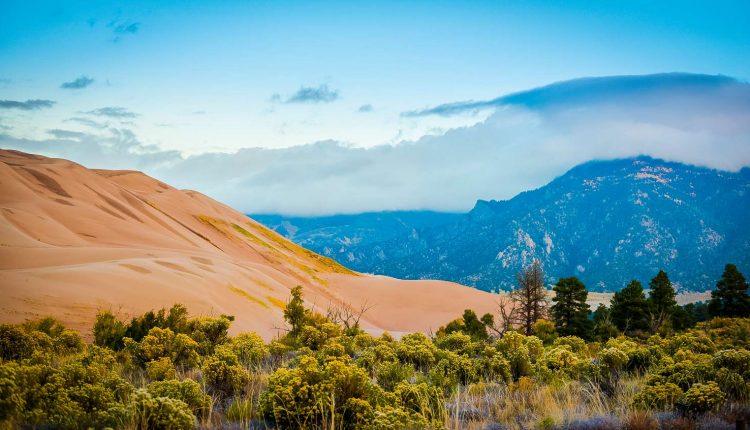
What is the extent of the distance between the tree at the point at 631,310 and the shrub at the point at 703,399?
44.8 meters

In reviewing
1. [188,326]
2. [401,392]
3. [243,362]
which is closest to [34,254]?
[188,326]

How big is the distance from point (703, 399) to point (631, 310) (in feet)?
156

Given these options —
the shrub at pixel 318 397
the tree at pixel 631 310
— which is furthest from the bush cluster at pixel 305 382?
the tree at pixel 631 310

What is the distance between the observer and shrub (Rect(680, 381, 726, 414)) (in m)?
6.96

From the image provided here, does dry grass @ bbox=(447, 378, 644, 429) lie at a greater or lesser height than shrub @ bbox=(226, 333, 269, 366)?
greater

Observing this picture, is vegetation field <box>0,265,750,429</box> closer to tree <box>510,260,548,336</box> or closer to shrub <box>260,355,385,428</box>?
shrub <box>260,355,385,428</box>

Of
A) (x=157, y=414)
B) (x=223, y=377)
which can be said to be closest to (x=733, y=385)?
(x=223, y=377)

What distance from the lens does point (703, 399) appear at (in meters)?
6.92

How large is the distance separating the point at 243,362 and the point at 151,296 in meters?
23.9

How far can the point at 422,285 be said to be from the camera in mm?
100562

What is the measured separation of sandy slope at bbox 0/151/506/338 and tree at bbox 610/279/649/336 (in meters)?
20.6

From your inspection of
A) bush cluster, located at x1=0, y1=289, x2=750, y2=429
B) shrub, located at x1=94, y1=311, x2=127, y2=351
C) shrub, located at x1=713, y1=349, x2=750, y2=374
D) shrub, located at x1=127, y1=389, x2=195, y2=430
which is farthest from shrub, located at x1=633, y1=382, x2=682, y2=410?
shrub, located at x1=94, y1=311, x2=127, y2=351

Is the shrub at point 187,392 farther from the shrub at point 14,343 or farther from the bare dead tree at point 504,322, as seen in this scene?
the bare dead tree at point 504,322

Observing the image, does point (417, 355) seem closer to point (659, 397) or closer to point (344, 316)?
point (659, 397)
